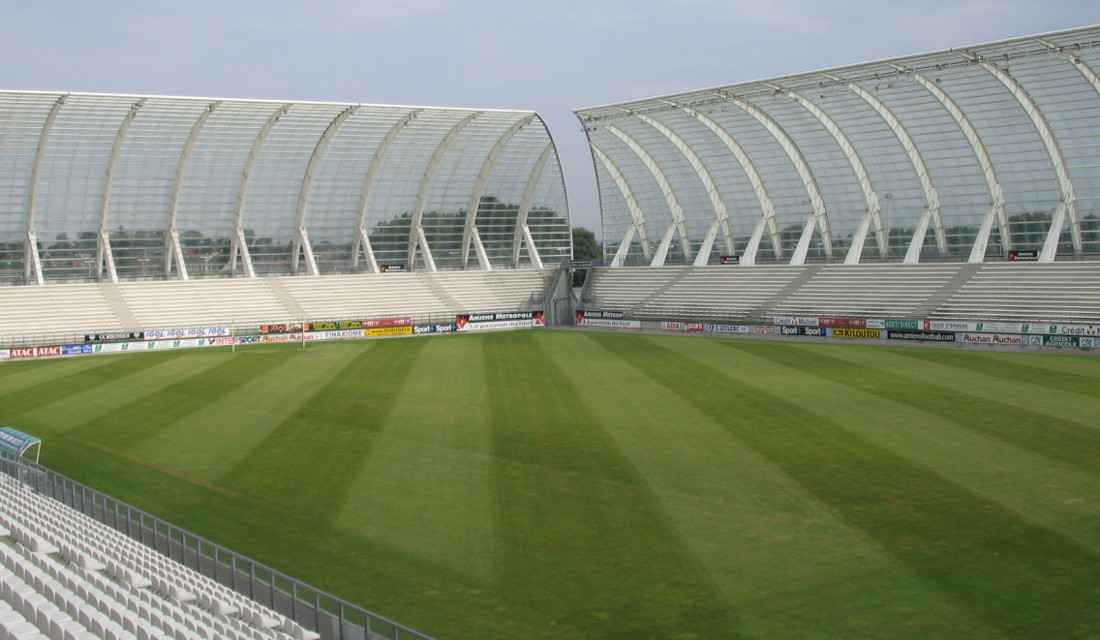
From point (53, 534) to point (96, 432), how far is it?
14904mm

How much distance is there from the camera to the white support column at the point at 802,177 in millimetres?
55156

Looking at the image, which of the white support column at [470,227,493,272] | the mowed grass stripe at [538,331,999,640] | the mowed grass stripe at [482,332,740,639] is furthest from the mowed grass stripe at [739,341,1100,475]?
the white support column at [470,227,493,272]

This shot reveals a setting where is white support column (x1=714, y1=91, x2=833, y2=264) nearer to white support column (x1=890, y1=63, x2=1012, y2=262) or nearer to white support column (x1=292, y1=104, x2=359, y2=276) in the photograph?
white support column (x1=890, y1=63, x2=1012, y2=262)

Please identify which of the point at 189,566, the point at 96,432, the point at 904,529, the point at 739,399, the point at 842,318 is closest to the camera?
the point at 189,566

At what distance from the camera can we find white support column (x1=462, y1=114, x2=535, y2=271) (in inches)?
2520

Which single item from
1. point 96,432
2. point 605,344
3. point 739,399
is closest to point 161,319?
point 605,344

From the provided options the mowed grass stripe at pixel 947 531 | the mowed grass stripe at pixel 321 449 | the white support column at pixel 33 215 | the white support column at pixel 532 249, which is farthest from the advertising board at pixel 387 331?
the mowed grass stripe at pixel 947 531

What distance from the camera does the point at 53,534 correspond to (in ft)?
45.0

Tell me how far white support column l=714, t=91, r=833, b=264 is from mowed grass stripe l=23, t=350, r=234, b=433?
3172cm

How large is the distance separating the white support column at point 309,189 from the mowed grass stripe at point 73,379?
16.2m

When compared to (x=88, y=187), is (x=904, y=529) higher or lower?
lower

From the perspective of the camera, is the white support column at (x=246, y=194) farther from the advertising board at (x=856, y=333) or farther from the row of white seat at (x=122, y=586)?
the row of white seat at (x=122, y=586)

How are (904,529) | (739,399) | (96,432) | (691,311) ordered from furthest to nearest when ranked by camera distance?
(691,311) → (739,399) → (96,432) → (904,529)

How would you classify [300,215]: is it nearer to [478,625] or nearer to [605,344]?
[605,344]
